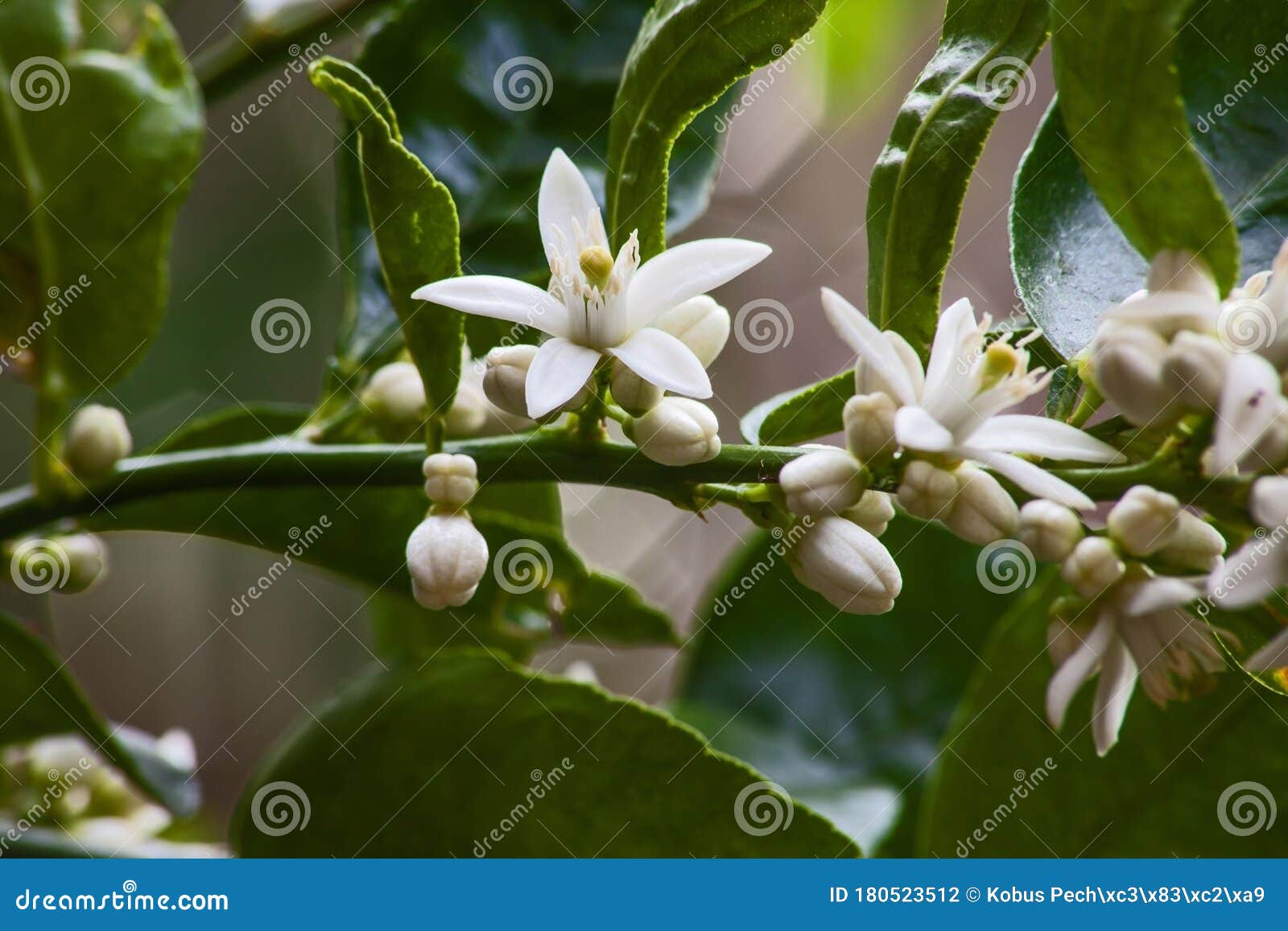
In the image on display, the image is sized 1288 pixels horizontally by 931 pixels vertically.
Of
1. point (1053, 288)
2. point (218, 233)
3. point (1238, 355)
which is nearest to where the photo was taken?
point (1238, 355)

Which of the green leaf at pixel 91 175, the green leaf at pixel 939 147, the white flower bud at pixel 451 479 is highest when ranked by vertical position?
the green leaf at pixel 939 147

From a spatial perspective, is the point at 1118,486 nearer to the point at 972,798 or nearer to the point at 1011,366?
the point at 1011,366

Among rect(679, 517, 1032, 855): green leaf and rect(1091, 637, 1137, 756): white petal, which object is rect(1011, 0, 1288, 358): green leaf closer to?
rect(1091, 637, 1137, 756): white petal

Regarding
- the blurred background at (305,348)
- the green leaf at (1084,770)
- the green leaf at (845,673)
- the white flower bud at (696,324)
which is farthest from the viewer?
the blurred background at (305,348)

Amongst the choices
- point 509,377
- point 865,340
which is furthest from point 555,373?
point 865,340

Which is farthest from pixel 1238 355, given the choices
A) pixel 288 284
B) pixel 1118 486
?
pixel 288 284

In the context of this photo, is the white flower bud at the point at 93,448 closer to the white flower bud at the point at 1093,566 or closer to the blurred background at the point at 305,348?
the blurred background at the point at 305,348

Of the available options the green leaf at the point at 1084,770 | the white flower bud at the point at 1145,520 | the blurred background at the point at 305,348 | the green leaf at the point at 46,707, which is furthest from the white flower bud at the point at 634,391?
the blurred background at the point at 305,348
